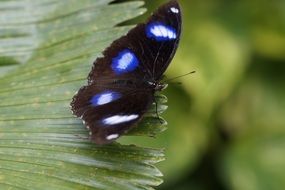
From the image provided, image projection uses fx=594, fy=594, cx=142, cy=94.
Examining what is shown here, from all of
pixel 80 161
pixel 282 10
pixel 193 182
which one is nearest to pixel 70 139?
pixel 80 161

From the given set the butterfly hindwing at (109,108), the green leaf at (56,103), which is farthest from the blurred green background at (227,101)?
the butterfly hindwing at (109,108)

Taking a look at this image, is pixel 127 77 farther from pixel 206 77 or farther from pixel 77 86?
pixel 206 77

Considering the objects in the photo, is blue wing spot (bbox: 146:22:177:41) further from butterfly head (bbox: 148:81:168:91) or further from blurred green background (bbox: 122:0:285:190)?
blurred green background (bbox: 122:0:285:190)

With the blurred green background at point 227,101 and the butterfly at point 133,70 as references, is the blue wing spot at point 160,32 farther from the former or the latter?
the blurred green background at point 227,101

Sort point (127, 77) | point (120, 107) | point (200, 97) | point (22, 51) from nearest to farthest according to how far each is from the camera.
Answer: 1. point (120, 107)
2. point (127, 77)
3. point (22, 51)
4. point (200, 97)

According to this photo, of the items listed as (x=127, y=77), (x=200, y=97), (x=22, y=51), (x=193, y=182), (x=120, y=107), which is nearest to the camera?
(x=120, y=107)

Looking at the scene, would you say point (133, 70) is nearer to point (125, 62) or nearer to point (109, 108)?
point (125, 62)

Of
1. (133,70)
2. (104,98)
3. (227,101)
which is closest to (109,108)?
(104,98)

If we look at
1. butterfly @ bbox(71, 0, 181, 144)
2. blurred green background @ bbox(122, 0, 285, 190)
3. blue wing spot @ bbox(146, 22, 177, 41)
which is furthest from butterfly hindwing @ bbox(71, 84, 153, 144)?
blurred green background @ bbox(122, 0, 285, 190)
